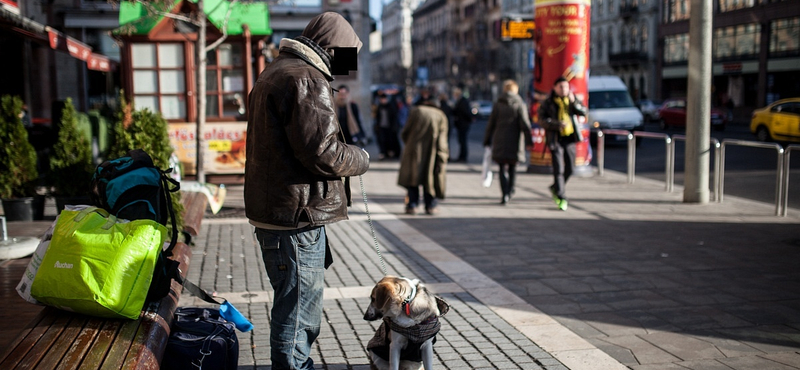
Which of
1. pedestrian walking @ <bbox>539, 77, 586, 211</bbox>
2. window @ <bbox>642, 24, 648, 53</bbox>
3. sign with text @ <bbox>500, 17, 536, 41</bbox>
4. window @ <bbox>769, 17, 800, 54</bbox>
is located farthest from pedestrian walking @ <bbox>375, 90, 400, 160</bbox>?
window @ <bbox>642, 24, 648, 53</bbox>

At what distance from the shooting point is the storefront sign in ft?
39.9

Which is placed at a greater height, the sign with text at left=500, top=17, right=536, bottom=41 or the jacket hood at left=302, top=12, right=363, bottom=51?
the sign with text at left=500, top=17, right=536, bottom=41

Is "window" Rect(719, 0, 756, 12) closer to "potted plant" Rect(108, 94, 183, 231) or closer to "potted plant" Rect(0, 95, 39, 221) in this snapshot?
"potted plant" Rect(108, 94, 183, 231)

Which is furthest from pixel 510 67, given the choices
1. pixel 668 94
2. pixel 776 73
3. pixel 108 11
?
pixel 108 11

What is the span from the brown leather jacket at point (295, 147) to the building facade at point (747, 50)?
137ft

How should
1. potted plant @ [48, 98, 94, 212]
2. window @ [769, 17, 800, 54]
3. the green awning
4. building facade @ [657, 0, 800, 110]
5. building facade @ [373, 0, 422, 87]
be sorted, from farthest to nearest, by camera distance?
building facade @ [373, 0, 422, 87], building facade @ [657, 0, 800, 110], window @ [769, 17, 800, 54], the green awning, potted plant @ [48, 98, 94, 212]

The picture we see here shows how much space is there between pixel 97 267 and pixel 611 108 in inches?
899

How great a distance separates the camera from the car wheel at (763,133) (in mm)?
24531

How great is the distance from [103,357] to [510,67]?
76400 mm

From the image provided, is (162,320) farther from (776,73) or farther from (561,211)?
(776,73)

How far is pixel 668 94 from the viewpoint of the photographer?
54.8 meters

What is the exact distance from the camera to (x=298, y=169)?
3518 millimetres

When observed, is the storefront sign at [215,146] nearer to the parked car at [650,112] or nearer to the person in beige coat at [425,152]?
the person in beige coat at [425,152]

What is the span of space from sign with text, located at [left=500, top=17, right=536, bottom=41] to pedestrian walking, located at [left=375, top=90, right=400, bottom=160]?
3392 millimetres
